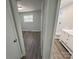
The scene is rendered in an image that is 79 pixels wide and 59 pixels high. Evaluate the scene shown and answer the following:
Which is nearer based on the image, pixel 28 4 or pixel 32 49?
pixel 32 49

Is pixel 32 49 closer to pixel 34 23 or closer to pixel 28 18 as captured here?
pixel 34 23

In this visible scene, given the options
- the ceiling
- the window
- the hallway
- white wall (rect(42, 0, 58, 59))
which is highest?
the ceiling

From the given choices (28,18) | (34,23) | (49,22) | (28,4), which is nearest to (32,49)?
(49,22)

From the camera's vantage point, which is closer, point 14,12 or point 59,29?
point 14,12

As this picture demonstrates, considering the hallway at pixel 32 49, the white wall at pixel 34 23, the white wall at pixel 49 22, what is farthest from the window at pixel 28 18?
the white wall at pixel 49 22

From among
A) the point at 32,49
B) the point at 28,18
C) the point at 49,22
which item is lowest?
the point at 32,49

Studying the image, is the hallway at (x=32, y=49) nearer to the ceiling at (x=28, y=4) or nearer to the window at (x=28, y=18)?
the ceiling at (x=28, y=4)

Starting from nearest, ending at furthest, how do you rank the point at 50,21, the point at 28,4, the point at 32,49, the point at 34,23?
1. the point at 50,21
2. the point at 32,49
3. the point at 28,4
4. the point at 34,23

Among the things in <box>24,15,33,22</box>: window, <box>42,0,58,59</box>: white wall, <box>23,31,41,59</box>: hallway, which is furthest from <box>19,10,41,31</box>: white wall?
<box>42,0,58,59</box>: white wall

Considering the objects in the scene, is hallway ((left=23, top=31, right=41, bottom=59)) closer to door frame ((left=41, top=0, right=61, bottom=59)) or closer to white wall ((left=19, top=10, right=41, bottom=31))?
door frame ((left=41, top=0, right=61, bottom=59))

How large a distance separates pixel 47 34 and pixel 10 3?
4.66 ft

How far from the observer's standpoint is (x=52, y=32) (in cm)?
240
